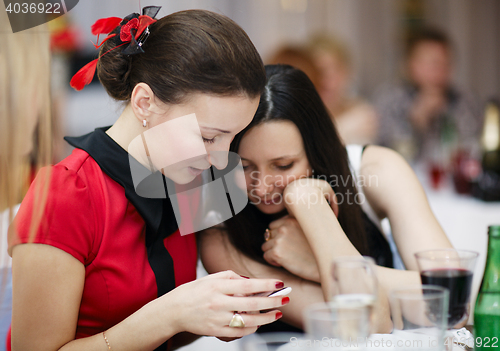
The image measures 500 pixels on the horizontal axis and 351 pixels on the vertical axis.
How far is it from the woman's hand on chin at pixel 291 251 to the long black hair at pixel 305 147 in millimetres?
74

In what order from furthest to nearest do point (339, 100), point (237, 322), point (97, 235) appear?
point (339, 100) → point (97, 235) → point (237, 322)

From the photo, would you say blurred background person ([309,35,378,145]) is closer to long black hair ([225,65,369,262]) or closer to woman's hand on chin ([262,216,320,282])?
long black hair ([225,65,369,262])

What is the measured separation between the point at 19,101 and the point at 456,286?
2.22ft

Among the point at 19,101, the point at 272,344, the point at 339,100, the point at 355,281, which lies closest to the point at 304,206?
the point at 272,344

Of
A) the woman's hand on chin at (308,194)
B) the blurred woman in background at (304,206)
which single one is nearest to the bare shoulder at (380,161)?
the blurred woman in background at (304,206)

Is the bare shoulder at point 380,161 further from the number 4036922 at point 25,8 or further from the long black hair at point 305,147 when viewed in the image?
the number 4036922 at point 25,8

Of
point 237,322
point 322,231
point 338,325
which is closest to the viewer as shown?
point 338,325

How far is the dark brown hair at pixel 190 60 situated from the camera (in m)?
0.85

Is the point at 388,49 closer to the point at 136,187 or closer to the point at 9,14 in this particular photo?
the point at 136,187

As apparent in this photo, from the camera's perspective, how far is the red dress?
817 mm

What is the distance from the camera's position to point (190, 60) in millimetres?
843

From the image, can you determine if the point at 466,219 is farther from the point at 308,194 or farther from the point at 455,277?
the point at 455,277

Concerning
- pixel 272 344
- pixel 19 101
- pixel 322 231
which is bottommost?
pixel 272 344

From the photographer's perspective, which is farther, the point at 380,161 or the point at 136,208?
the point at 380,161
